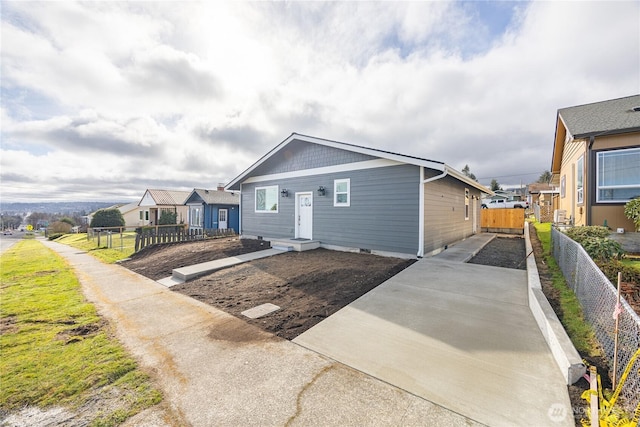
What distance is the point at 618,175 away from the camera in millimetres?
7391

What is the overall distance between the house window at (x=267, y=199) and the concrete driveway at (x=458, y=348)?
8423 mm

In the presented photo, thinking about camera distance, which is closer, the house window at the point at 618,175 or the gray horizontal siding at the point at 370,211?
the house window at the point at 618,175

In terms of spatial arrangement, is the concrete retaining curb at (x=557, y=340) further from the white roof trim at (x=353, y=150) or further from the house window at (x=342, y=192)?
the house window at (x=342, y=192)

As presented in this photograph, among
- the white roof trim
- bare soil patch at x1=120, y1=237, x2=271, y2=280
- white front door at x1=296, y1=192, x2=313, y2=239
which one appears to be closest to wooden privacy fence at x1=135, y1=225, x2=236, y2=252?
bare soil patch at x1=120, y1=237, x2=271, y2=280

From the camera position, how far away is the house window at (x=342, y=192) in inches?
389

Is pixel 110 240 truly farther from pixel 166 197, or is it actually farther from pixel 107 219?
pixel 107 219

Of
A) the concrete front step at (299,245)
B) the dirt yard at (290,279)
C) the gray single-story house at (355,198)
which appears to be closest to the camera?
the dirt yard at (290,279)

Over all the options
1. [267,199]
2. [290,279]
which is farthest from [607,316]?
[267,199]

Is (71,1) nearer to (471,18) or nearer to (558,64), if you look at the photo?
(471,18)

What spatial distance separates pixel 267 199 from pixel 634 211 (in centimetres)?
1271

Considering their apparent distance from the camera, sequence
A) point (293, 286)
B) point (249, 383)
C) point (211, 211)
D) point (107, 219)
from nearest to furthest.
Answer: point (249, 383) → point (293, 286) → point (211, 211) → point (107, 219)

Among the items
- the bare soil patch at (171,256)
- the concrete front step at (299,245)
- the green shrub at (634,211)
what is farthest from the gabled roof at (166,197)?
the green shrub at (634,211)
